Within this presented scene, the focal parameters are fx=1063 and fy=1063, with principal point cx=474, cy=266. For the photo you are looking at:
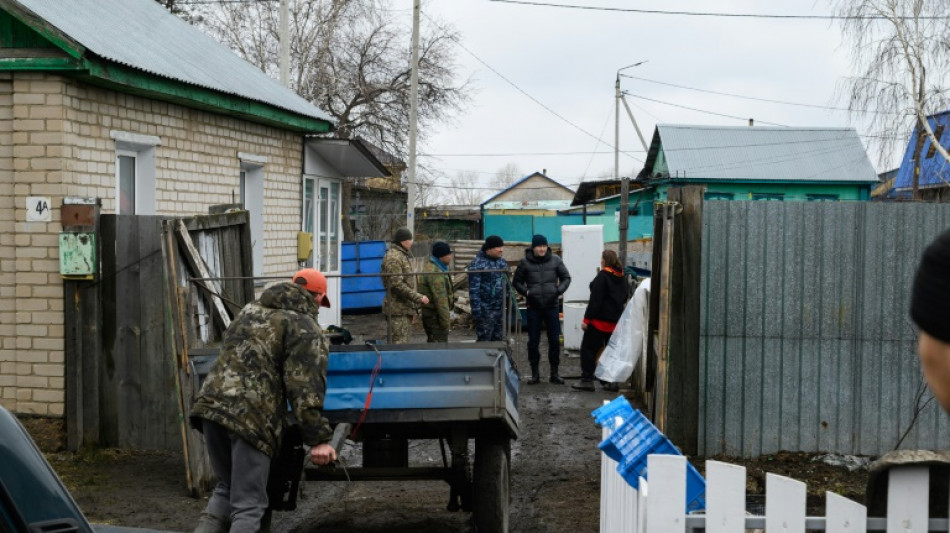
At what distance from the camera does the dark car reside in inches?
87.3

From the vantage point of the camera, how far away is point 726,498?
3.58 meters

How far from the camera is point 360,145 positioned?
49.6 ft

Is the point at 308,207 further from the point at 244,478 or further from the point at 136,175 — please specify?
the point at 244,478

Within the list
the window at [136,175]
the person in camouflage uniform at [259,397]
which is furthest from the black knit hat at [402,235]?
the person in camouflage uniform at [259,397]

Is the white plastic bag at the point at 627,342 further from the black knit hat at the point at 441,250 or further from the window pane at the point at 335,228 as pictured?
the window pane at the point at 335,228

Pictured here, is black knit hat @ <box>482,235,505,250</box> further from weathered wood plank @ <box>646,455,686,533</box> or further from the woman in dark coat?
weathered wood plank @ <box>646,455,686,533</box>

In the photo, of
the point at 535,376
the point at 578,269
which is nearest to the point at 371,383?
the point at 535,376

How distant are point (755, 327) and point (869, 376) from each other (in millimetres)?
957

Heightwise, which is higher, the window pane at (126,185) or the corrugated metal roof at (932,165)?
the corrugated metal roof at (932,165)

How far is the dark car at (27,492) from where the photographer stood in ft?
7.27

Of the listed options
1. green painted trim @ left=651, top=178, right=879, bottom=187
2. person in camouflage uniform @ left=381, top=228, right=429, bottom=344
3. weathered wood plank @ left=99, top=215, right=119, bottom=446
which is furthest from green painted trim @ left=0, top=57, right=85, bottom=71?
green painted trim @ left=651, top=178, right=879, bottom=187

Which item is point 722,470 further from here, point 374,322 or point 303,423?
point 374,322

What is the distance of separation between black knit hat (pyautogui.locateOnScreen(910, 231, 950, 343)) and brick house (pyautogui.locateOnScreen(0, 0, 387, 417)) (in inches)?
326

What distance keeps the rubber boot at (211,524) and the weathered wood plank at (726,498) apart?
2986 mm
